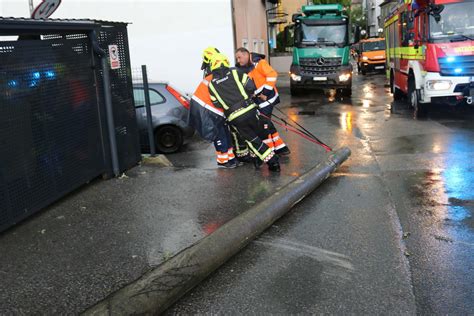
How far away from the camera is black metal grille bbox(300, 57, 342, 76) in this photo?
18766 millimetres

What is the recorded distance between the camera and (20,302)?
11.1ft

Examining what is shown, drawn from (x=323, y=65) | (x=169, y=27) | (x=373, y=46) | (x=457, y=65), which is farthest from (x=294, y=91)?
(x=373, y=46)

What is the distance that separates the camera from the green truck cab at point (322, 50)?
739 inches

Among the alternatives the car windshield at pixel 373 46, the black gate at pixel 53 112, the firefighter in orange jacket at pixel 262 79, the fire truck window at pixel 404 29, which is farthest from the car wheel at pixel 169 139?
the car windshield at pixel 373 46

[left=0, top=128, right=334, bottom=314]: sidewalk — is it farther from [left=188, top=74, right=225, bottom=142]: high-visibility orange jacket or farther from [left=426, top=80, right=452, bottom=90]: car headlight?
[left=426, top=80, right=452, bottom=90]: car headlight

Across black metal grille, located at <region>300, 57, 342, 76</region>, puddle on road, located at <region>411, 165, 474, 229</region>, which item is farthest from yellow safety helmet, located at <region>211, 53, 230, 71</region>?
black metal grille, located at <region>300, 57, 342, 76</region>

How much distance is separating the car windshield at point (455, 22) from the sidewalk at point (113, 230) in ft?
22.1

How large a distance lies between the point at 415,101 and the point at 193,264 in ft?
36.2

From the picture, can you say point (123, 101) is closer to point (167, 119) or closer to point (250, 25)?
point (167, 119)

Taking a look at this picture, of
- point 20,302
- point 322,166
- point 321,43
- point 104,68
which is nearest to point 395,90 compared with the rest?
point 321,43

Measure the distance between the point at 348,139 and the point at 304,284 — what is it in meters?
6.86

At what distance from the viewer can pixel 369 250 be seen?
4.45 meters

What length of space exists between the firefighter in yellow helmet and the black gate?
1248mm

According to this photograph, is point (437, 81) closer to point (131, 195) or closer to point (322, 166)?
point (322, 166)
